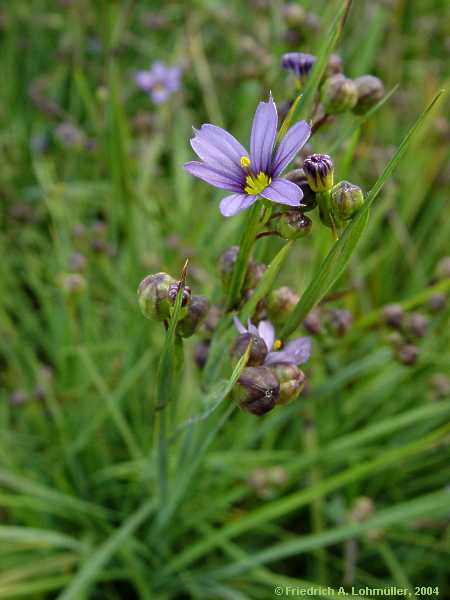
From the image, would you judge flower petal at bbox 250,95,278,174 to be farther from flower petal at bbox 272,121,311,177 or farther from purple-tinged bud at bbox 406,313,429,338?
purple-tinged bud at bbox 406,313,429,338

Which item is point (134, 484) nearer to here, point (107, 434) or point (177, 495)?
point (107, 434)

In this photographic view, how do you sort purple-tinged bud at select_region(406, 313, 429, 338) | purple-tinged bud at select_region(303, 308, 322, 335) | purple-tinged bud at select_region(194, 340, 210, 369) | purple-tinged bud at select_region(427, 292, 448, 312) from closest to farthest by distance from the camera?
1. purple-tinged bud at select_region(194, 340, 210, 369)
2. purple-tinged bud at select_region(303, 308, 322, 335)
3. purple-tinged bud at select_region(406, 313, 429, 338)
4. purple-tinged bud at select_region(427, 292, 448, 312)

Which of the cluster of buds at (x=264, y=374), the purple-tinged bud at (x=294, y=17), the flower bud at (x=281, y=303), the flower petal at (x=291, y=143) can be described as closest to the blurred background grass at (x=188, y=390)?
the purple-tinged bud at (x=294, y=17)

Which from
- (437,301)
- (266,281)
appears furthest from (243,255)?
(437,301)

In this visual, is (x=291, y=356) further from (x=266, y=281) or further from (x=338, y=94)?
(x=338, y=94)

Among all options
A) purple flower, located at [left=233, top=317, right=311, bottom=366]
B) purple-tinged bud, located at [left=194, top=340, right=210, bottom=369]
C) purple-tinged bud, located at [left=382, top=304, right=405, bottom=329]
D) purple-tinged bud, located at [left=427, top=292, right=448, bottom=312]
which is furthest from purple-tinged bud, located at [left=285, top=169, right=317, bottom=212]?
purple-tinged bud, located at [left=427, top=292, right=448, bottom=312]

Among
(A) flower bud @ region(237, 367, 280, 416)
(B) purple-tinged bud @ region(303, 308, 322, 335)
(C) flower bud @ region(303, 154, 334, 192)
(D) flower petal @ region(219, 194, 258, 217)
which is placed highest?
(C) flower bud @ region(303, 154, 334, 192)
